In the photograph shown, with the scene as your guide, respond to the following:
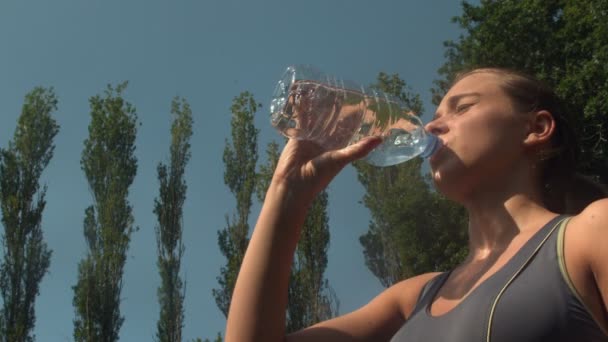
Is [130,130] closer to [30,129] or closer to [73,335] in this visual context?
[30,129]

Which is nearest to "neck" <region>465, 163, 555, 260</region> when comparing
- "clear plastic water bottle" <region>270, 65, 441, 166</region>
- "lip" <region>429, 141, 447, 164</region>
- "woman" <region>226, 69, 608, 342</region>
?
"woman" <region>226, 69, 608, 342</region>

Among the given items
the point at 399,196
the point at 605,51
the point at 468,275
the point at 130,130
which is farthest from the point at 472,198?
the point at 130,130

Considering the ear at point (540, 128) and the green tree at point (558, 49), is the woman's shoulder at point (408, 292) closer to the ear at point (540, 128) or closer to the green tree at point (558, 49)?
the ear at point (540, 128)

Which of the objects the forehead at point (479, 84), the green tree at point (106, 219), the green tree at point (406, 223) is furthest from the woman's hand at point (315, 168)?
the green tree at point (106, 219)

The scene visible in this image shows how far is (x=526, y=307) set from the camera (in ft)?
3.29

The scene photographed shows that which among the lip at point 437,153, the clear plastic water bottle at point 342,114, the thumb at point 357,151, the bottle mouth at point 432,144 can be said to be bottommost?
the lip at point 437,153

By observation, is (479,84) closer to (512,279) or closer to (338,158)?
(338,158)

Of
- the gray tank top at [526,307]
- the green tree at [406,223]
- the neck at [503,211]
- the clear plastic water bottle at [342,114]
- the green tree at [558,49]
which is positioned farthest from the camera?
the green tree at [406,223]

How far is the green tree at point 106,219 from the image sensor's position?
48.1 ft

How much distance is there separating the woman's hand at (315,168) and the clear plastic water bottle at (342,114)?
32 centimetres

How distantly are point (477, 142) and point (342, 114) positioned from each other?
2.34 ft

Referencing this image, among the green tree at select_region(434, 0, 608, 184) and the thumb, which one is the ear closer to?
the thumb

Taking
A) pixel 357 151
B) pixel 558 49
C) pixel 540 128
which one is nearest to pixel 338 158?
pixel 357 151

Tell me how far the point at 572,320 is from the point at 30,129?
17.0 m
